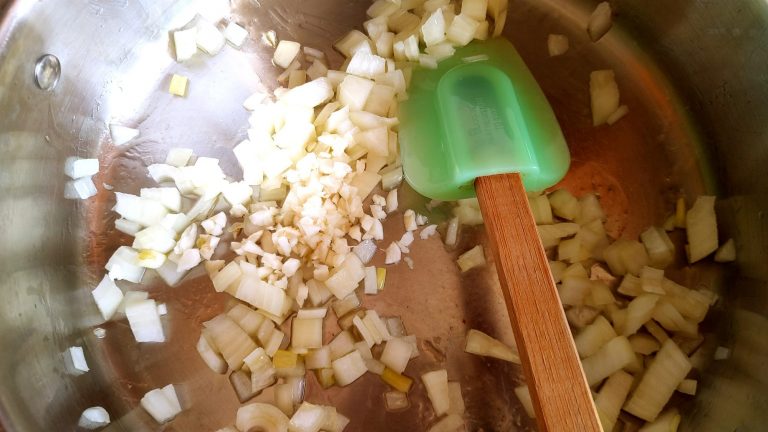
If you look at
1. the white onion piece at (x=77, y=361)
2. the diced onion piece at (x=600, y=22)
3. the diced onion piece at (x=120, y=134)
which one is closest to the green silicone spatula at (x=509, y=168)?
the diced onion piece at (x=600, y=22)

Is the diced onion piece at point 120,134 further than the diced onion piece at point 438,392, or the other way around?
the diced onion piece at point 120,134

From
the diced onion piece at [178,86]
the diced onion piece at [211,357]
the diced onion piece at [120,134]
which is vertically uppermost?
the diced onion piece at [178,86]

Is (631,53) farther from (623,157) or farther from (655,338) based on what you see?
(655,338)

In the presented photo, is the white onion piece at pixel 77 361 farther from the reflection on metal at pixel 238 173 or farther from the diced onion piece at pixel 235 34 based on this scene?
the diced onion piece at pixel 235 34

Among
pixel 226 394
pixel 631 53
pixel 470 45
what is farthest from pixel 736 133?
pixel 226 394

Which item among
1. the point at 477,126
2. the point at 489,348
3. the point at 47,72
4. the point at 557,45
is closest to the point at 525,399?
the point at 489,348

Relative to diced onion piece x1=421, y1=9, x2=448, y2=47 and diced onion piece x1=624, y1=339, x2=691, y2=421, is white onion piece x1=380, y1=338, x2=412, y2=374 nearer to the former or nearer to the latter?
diced onion piece x1=624, y1=339, x2=691, y2=421
